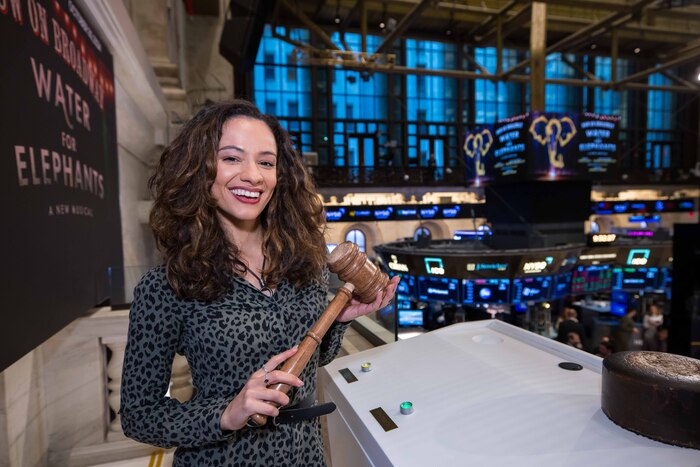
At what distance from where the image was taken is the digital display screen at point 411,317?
43.9 feet

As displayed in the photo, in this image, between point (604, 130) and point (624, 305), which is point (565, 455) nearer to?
point (604, 130)

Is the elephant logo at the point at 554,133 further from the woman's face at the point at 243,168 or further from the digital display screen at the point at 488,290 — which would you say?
the woman's face at the point at 243,168

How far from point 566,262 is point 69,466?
12.6m

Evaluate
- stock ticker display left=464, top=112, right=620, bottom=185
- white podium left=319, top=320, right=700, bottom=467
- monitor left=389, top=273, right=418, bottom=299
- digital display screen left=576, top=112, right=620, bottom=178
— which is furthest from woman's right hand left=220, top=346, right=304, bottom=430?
monitor left=389, top=273, right=418, bottom=299

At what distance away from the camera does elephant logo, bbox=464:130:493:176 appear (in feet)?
40.2

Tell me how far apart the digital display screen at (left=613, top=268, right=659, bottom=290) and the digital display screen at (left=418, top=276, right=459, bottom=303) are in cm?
563

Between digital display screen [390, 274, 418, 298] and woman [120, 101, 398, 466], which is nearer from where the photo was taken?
woman [120, 101, 398, 466]

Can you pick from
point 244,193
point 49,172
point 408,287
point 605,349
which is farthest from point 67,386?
point 408,287

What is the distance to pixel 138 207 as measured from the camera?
462cm

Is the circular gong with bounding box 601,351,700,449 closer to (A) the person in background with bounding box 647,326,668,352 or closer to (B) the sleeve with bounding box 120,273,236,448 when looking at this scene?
(B) the sleeve with bounding box 120,273,236,448

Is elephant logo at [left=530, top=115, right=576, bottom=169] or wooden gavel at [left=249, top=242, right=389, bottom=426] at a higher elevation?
elephant logo at [left=530, top=115, right=576, bottom=169]

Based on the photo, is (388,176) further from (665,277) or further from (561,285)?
(665,277)

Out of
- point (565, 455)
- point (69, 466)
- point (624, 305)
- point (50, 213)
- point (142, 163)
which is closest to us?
point (565, 455)

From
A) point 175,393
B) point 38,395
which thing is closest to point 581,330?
point 175,393
